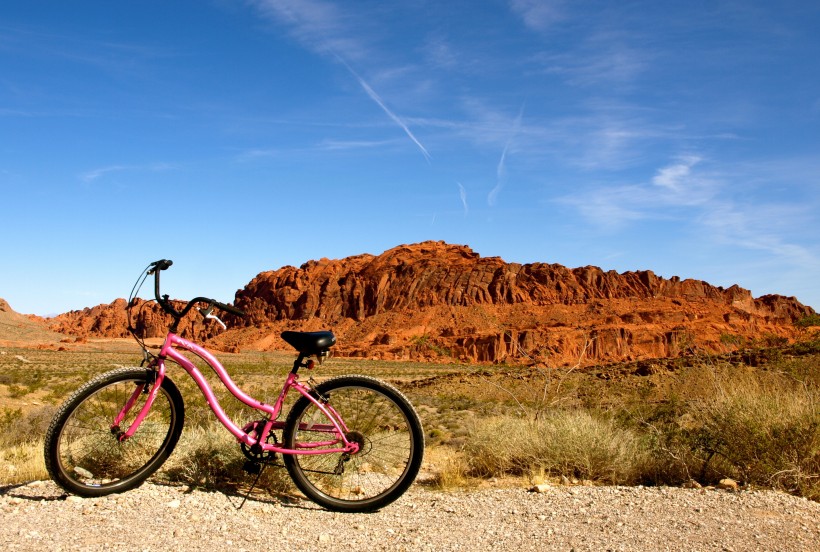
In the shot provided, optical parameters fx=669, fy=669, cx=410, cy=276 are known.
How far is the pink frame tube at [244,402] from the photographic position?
5.22 metres

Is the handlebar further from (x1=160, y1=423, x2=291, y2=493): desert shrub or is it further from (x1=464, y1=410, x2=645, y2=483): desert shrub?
(x1=464, y1=410, x2=645, y2=483): desert shrub

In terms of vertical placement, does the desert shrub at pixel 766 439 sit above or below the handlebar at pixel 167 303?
below

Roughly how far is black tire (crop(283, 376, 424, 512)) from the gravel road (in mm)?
163

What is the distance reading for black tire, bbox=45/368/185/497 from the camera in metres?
5.07

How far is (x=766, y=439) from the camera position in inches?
245

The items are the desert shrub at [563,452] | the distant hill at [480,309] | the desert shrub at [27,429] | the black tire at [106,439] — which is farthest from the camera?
the distant hill at [480,309]

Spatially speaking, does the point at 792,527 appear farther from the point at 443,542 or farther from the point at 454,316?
the point at 454,316

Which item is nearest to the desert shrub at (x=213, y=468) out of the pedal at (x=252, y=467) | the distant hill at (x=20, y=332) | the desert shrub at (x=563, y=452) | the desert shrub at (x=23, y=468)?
the pedal at (x=252, y=467)

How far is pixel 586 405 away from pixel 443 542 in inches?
372

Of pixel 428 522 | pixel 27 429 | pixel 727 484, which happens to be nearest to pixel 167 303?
pixel 428 522

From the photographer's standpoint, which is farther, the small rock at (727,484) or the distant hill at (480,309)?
the distant hill at (480,309)

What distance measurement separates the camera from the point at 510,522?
4855mm

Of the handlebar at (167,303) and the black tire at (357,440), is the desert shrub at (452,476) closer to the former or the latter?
the black tire at (357,440)

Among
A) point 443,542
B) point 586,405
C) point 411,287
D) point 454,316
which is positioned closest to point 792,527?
point 443,542
